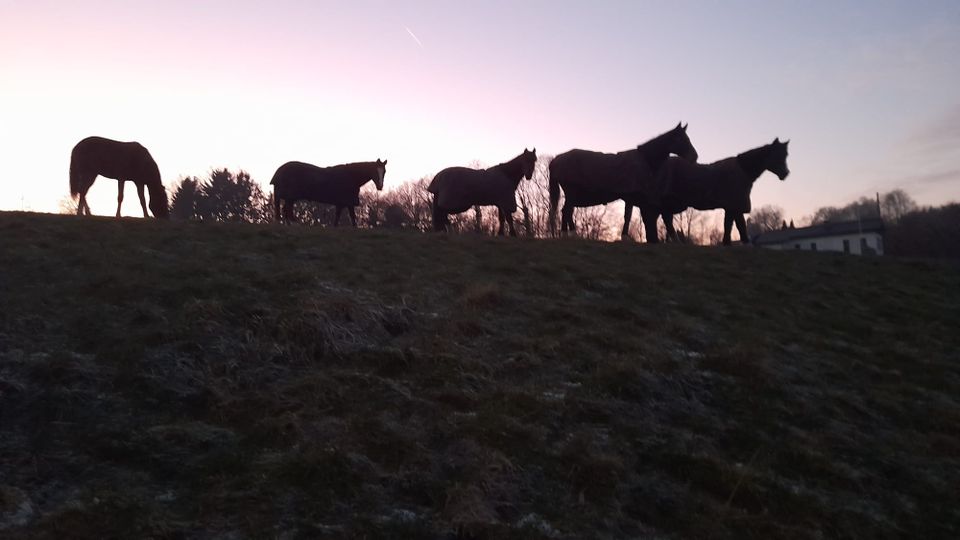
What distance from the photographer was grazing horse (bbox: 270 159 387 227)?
75.7 ft

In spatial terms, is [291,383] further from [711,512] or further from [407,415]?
[711,512]

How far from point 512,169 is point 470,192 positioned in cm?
190

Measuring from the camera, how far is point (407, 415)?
273 inches

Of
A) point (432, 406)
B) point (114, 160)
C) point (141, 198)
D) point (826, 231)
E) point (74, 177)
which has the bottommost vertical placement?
point (432, 406)

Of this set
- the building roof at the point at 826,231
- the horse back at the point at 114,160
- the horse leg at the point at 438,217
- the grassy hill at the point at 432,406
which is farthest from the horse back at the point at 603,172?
the building roof at the point at 826,231

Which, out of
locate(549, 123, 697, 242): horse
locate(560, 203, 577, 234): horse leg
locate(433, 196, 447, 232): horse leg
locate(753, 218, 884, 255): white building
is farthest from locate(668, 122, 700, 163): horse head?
locate(753, 218, 884, 255): white building

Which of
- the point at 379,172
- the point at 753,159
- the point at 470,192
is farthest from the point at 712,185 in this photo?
the point at 379,172

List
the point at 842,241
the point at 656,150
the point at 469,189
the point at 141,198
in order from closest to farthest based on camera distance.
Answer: the point at 141,198, the point at 656,150, the point at 469,189, the point at 842,241

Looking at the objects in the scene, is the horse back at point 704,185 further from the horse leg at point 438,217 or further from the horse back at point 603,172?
the horse leg at point 438,217

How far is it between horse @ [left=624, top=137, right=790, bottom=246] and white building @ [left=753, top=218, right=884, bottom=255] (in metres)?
48.5

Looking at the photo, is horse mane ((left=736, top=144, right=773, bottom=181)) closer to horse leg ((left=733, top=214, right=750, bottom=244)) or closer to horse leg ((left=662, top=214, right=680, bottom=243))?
horse leg ((left=733, top=214, right=750, bottom=244))

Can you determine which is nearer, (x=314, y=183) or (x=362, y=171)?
(x=314, y=183)

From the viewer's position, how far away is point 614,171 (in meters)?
20.9

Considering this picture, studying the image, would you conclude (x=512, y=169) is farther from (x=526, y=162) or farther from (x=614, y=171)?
(x=614, y=171)
